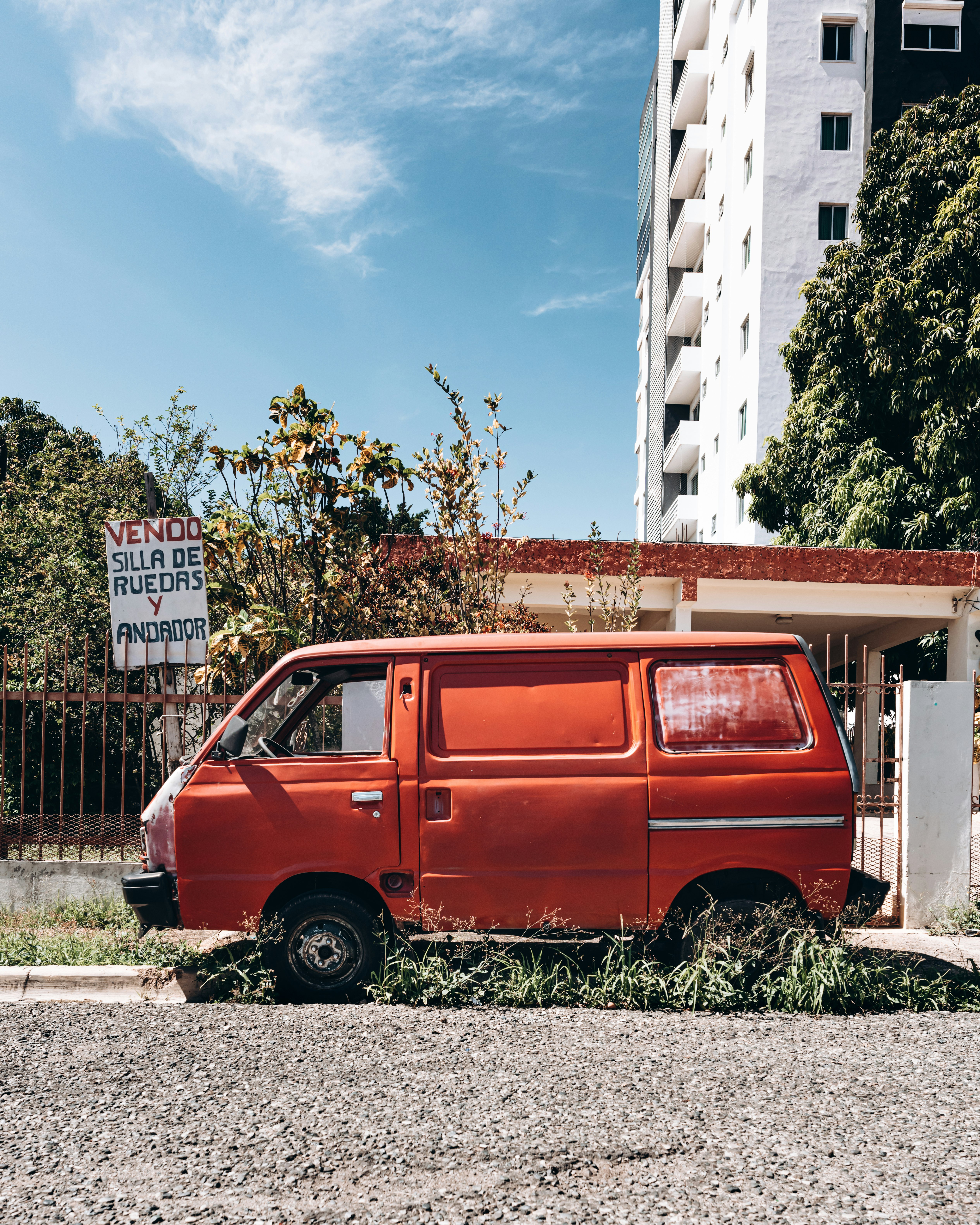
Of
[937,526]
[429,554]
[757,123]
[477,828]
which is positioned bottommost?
[477,828]

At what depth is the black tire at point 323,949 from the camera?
17.8 ft

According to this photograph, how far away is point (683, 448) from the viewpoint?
34.8 metres

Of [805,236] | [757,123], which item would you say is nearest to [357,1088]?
[805,236]

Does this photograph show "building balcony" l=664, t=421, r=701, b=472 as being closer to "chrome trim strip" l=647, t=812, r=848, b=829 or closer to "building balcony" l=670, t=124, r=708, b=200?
"building balcony" l=670, t=124, r=708, b=200

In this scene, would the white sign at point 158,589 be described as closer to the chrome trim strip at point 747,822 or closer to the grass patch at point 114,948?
the grass patch at point 114,948

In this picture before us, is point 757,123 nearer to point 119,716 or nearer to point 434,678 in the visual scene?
point 119,716

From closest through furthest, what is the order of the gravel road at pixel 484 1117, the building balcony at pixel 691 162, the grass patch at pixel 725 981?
the gravel road at pixel 484 1117, the grass patch at pixel 725 981, the building balcony at pixel 691 162

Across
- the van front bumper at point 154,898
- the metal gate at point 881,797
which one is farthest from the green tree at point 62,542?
the metal gate at point 881,797

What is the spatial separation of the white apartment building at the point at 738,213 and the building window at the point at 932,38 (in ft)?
4.15

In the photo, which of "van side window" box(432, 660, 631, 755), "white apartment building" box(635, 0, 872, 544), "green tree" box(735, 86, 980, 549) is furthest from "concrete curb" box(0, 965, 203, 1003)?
"white apartment building" box(635, 0, 872, 544)

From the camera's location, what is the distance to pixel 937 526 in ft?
67.2

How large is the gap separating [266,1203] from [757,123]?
31119 mm

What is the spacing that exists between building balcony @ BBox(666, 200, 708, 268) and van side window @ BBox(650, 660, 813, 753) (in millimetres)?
32179

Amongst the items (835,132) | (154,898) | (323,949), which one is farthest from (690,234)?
(154,898)
